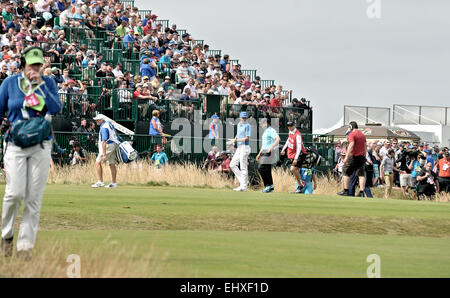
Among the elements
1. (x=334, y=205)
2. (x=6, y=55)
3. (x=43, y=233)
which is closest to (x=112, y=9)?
(x=6, y=55)

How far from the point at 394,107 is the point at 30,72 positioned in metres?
65.6

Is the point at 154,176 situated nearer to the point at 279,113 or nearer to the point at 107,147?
the point at 107,147

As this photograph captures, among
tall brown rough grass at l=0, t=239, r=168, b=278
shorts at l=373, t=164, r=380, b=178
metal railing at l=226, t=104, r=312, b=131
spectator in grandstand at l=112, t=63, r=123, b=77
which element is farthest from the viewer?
shorts at l=373, t=164, r=380, b=178

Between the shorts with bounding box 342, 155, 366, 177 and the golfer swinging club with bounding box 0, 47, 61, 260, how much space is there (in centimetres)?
1645

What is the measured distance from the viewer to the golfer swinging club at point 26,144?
9.99 metres

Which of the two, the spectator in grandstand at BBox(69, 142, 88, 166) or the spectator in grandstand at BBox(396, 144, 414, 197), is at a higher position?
the spectator in grandstand at BBox(69, 142, 88, 166)

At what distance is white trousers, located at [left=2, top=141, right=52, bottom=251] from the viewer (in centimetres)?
1001

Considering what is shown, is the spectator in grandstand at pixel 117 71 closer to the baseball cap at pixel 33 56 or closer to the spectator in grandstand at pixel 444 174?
the spectator in grandstand at pixel 444 174

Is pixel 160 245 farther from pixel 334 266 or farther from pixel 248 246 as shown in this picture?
pixel 334 266

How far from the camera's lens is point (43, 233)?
13.6 metres

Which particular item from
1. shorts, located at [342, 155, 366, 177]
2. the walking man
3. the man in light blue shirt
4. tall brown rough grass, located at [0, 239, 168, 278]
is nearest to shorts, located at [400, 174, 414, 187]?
the walking man

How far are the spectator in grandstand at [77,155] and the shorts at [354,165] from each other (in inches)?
331

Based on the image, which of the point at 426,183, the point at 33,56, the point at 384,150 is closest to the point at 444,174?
the point at 426,183

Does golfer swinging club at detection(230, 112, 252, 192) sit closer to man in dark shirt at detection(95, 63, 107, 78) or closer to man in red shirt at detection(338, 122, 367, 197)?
man in red shirt at detection(338, 122, 367, 197)
